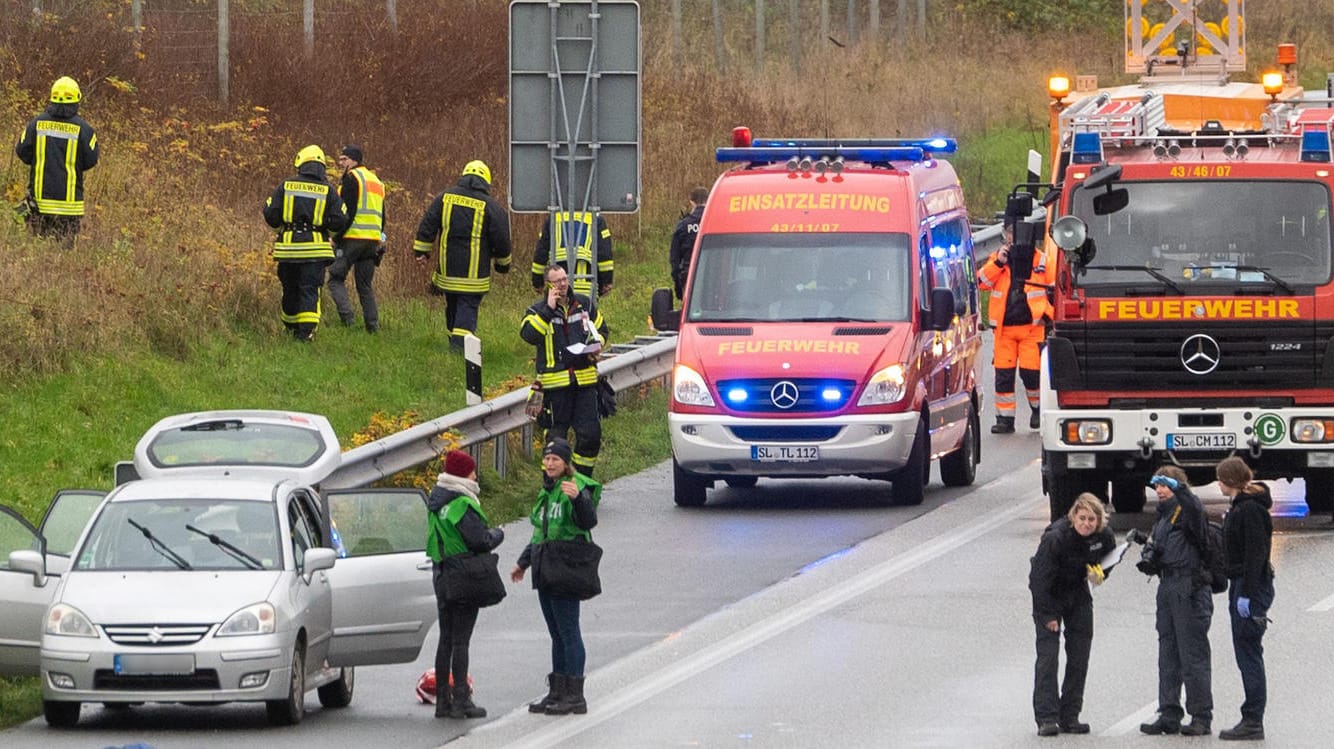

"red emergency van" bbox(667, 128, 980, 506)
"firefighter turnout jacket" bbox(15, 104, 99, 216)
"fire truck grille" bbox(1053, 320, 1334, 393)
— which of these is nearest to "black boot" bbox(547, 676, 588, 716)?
"fire truck grille" bbox(1053, 320, 1334, 393)

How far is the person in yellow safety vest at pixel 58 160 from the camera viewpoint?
2302cm

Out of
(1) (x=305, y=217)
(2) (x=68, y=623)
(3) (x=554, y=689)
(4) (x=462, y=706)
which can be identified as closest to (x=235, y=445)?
(2) (x=68, y=623)

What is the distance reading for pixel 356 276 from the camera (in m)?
24.5

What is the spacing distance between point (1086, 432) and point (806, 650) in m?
4.42

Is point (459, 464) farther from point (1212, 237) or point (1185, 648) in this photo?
point (1212, 237)

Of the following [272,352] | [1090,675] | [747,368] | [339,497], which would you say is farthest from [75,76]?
→ [1090,675]

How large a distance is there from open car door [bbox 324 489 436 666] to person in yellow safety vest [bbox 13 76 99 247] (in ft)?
31.2

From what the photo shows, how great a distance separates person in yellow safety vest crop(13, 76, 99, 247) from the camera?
23.0 meters

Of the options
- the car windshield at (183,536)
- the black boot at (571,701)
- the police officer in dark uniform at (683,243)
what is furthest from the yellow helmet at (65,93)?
the black boot at (571,701)

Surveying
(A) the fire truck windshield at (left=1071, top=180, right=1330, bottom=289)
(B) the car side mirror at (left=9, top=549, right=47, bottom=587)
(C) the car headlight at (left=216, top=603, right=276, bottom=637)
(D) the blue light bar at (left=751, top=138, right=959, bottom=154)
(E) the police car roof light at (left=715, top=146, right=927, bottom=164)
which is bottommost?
(C) the car headlight at (left=216, top=603, right=276, bottom=637)

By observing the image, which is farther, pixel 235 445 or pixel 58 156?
pixel 58 156

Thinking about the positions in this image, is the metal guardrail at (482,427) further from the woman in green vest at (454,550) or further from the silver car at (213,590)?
the woman in green vest at (454,550)

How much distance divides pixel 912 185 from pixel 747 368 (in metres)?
2.33

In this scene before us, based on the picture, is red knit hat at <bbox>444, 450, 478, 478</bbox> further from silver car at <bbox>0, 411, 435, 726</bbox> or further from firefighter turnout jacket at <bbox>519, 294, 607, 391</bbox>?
firefighter turnout jacket at <bbox>519, 294, 607, 391</bbox>
